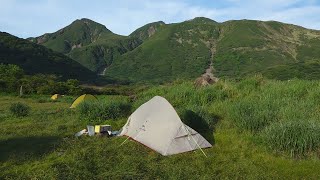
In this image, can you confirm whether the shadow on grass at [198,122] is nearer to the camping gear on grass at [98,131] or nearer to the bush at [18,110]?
the camping gear on grass at [98,131]

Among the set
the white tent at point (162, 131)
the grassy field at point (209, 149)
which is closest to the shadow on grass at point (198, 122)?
the grassy field at point (209, 149)

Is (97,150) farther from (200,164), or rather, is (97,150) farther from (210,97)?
(210,97)

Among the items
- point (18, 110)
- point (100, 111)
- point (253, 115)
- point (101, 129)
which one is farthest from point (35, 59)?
point (253, 115)

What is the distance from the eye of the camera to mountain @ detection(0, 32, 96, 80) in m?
130

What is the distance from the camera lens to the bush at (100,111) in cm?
1947

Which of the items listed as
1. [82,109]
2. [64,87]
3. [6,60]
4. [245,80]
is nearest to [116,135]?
[82,109]

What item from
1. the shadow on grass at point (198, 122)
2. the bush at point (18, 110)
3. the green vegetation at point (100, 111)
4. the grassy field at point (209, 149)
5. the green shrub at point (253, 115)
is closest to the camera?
the grassy field at point (209, 149)

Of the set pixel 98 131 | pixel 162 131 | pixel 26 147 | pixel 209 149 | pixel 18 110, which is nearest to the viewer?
pixel 209 149

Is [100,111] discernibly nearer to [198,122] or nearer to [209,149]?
[198,122]

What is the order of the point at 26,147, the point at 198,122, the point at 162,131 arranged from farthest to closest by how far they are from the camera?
1. the point at 198,122
2. the point at 162,131
3. the point at 26,147

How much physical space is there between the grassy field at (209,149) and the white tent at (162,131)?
17.2 inches

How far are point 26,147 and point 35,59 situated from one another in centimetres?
13233

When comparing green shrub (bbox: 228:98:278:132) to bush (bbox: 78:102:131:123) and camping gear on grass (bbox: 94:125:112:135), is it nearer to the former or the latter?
camping gear on grass (bbox: 94:125:112:135)

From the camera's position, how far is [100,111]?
19.6 metres
